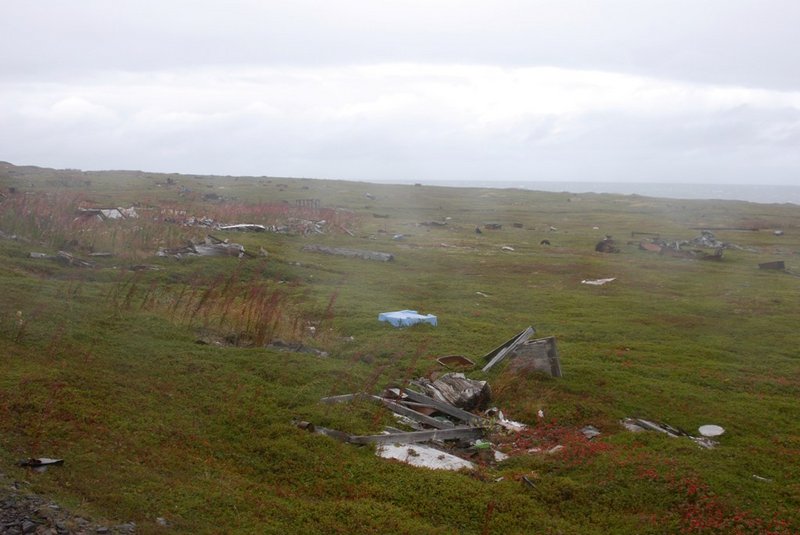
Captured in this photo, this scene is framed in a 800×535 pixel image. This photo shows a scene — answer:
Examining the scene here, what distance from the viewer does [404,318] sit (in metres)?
17.6

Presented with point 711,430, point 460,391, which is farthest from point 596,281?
point 460,391

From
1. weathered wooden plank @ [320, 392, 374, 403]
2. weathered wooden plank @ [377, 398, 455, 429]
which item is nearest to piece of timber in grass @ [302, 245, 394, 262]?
weathered wooden plank @ [320, 392, 374, 403]

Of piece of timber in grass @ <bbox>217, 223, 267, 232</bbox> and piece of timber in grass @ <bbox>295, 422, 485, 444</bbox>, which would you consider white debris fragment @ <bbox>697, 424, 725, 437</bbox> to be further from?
piece of timber in grass @ <bbox>217, 223, 267, 232</bbox>

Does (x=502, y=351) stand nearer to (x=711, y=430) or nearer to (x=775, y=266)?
(x=711, y=430)

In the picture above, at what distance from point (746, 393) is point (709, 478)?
5167mm

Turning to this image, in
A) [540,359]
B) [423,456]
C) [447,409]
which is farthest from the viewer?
[540,359]

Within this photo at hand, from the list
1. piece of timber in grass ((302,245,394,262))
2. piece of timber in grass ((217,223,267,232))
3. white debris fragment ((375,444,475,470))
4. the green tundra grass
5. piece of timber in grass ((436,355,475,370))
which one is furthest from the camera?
piece of timber in grass ((217,223,267,232))

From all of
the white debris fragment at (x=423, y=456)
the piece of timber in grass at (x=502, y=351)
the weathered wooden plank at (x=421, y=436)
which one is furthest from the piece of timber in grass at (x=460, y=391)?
the white debris fragment at (x=423, y=456)

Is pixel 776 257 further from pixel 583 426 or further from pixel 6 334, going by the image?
pixel 6 334

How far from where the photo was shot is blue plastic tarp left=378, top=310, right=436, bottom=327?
17.5m

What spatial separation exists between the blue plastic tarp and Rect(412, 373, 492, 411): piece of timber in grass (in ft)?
14.9

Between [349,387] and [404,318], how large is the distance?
5362mm

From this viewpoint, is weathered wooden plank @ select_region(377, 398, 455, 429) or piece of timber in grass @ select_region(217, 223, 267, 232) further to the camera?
piece of timber in grass @ select_region(217, 223, 267, 232)

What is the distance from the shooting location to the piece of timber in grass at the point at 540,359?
14.2 metres
